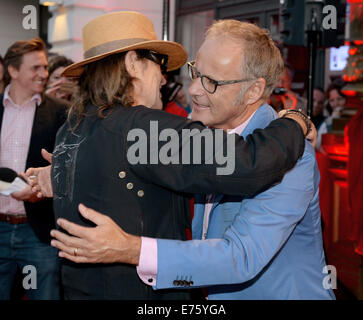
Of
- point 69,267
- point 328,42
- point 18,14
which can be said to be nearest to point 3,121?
point 69,267

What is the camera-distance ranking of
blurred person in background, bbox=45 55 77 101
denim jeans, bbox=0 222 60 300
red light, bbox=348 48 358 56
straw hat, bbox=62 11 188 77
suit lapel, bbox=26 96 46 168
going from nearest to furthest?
straw hat, bbox=62 11 188 77, denim jeans, bbox=0 222 60 300, suit lapel, bbox=26 96 46 168, blurred person in background, bbox=45 55 77 101, red light, bbox=348 48 358 56

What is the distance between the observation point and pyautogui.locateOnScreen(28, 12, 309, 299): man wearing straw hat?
1.51 metres

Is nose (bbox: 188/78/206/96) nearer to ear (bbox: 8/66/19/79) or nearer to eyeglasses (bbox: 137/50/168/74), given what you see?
eyeglasses (bbox: 137/50/168/74)

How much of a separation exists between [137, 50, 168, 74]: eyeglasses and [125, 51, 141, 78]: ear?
3 cm

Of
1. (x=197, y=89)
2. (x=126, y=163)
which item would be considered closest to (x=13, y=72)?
(x=197, y=89)

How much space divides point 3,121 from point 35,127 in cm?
22

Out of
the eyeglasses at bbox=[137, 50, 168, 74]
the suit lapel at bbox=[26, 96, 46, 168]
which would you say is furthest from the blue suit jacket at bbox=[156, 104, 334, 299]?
the suit lapel at bbox=[26, 96, 46, 168]

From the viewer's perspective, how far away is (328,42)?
171 inches

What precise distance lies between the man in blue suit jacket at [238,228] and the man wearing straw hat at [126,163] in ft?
0.08

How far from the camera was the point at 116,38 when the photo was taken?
1.87 metres

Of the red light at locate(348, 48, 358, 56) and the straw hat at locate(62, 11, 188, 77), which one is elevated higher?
the red light at locate(348, 48, 358, 56)

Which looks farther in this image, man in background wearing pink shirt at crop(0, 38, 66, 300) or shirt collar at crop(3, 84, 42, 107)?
shirt collar at crop(3, 84, 42, 107)

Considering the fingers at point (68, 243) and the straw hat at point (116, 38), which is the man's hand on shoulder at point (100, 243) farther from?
the straw hat at point (116, 38)

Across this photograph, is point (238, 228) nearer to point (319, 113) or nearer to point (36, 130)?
point (36, 130)
